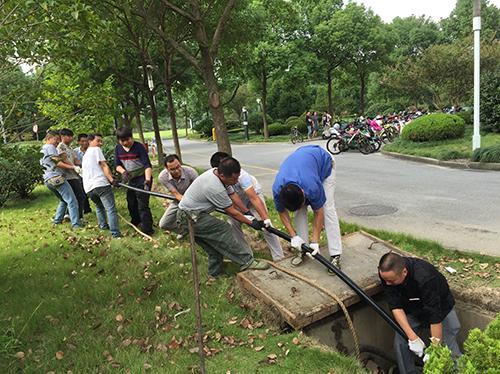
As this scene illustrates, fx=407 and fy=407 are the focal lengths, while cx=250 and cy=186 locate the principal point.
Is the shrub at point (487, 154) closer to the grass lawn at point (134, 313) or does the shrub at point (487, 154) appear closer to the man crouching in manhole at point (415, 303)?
the grass lawn at point (134, 313)

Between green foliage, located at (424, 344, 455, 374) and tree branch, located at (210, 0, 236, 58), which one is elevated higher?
tree branch, located at (210, 0, 236, 58)

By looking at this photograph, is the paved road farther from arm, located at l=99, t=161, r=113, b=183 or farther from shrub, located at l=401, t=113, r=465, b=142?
arm, located at l=99, t=161, r=113, b=183

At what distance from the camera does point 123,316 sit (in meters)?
4.25

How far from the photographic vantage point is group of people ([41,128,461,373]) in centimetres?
376

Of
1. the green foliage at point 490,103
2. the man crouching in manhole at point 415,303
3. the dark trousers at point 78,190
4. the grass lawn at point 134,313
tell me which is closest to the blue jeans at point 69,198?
the dark trousers at point 78,190

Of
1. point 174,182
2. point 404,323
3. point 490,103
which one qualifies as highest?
point 490,103

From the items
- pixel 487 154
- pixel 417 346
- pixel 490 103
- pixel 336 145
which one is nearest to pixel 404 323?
pixel 417 346

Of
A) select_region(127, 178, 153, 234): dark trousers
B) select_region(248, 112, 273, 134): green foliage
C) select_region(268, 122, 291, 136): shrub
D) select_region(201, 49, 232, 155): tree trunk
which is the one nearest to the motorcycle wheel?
select_region(201, 49, 232, 155): tree trunk

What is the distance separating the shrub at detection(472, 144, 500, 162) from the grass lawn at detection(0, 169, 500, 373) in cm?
660

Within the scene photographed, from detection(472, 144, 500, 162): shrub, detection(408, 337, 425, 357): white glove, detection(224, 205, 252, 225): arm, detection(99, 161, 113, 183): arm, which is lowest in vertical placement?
detection(408, 337, 425, 357): white glove

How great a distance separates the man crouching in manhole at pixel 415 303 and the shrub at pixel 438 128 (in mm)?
11403

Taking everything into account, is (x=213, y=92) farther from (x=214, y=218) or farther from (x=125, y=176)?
(x=214, y=218)

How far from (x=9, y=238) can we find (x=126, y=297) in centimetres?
393

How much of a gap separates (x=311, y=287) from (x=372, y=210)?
3.72 m
